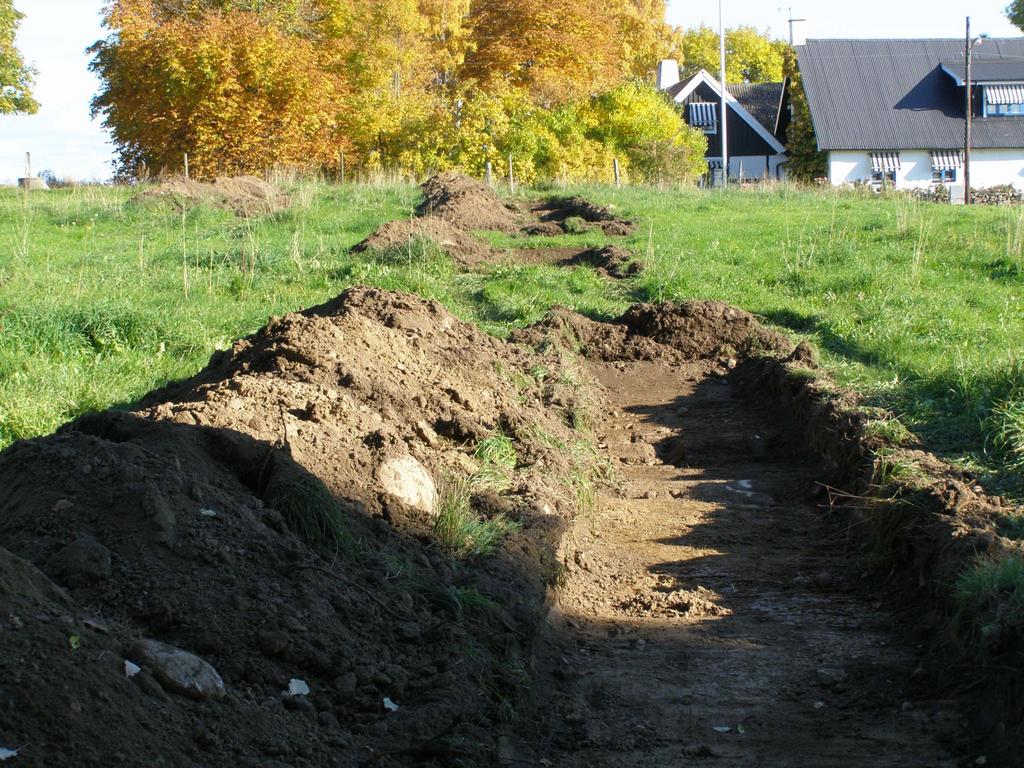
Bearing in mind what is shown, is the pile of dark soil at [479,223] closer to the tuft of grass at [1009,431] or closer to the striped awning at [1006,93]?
the tuft of grass at [1009,431]

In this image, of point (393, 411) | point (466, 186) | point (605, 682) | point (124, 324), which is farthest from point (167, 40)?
point (605, 682)

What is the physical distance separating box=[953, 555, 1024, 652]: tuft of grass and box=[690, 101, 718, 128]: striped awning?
163ft

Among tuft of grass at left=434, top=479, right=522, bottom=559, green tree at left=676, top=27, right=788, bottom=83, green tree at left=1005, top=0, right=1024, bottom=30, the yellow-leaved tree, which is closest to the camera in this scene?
tuft of grass at left=434, top=479, right=522, bottom=559

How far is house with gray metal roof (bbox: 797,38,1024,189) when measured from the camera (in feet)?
145

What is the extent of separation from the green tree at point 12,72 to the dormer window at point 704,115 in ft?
100

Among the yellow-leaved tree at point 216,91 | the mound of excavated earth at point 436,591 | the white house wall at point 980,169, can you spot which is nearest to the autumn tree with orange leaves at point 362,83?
the yellow-leaved tree at point 216,91

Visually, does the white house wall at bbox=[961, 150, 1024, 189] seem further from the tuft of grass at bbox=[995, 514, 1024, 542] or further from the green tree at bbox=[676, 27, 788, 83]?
the tuft of grass at bbox=[995, 514, 1024, 542]

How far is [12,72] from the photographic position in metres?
42.9

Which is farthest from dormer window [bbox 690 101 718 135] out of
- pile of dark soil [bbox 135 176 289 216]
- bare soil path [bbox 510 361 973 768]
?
bare soil path [bbox 510 361 973 768]

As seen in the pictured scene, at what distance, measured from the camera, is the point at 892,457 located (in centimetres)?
659

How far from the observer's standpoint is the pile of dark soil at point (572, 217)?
60.3ft

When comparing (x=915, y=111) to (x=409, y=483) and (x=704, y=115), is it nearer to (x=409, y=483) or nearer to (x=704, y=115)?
(x=704, y=115)

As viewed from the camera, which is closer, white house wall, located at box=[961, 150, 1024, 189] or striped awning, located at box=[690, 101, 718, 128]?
white house wall, located at box=[961, 150, 1024, 189]

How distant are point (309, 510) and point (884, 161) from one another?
146ft
